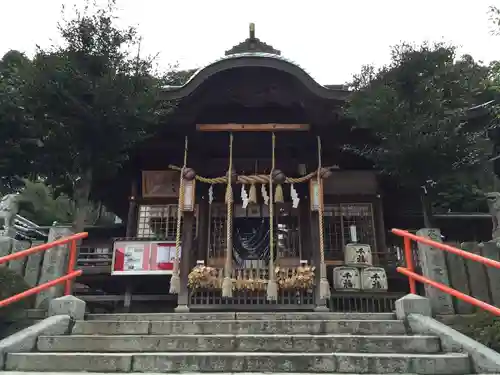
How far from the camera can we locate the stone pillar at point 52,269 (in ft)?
19.8

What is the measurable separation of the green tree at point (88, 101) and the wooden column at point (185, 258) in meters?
2.19

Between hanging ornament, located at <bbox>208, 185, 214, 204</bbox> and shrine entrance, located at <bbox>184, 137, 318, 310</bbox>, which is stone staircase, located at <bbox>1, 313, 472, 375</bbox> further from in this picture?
hanging ornament, located at <bbox>208, 185, 214, 204</bbox>

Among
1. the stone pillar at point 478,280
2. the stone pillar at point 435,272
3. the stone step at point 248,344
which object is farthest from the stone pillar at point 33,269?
the stone pillar at point 478,280

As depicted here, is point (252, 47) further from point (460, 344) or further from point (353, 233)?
point (460, 344)

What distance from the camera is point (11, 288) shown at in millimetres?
5492

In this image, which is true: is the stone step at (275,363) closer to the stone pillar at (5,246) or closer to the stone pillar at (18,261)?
the stone pillar at (18,261)

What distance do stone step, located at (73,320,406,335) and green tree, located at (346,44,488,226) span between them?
4.25 meters

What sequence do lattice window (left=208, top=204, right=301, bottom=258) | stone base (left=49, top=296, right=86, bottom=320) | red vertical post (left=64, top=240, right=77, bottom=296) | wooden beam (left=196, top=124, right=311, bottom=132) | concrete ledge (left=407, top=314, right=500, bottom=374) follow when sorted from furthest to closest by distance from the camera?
lattice window (left=208, top=204, right=301, bottom=258), wooden beam (left=196, top=124, right=311, bottom=132), red vertical post (left=64, top=240, right=77, bottom=296), stone base (left=49, top=296, right=86, bottom=320), concrete ledge (left=407, top=314, right=500, bottom=374)

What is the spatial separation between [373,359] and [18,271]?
16.6 feet

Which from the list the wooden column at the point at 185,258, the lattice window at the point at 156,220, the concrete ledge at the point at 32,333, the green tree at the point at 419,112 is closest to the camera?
the concrete ledge at the point at 32,333

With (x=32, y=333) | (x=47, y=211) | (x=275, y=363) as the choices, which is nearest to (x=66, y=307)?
(x=32, y=333)

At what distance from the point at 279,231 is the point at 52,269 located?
5848 millimetres

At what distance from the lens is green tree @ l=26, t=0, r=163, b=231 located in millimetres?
7766

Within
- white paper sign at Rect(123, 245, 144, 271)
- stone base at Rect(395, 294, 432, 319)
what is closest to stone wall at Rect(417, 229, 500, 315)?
stone base at Rect(395, 294, 432, 319)
